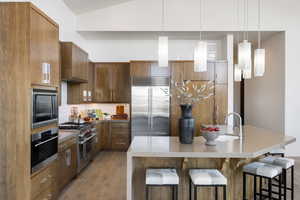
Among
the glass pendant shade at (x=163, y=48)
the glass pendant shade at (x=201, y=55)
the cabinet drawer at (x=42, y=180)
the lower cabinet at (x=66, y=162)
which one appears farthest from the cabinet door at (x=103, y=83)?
the glass pendant shade at (x=201, y=55)

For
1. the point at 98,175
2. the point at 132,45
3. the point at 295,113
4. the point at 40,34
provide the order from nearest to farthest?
the point at 40,34, the point at 98,175, the point at 295,113, the point at 132,45

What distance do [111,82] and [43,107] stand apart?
357 cm

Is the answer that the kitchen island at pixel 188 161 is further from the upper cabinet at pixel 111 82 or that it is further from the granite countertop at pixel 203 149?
the upper cabinet at pixel 111 82

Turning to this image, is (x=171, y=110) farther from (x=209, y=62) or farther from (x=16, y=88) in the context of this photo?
(x=16, y=88)

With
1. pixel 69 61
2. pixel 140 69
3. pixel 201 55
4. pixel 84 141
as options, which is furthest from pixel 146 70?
pixel 201 55

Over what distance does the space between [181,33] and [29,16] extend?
4.03 m

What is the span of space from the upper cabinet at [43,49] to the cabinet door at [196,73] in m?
3.38

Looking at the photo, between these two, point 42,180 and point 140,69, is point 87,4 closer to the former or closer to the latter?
point 140,69

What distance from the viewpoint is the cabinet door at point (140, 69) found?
5.27 m

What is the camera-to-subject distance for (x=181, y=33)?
539 centimetres

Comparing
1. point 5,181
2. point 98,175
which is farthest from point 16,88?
point 98,175

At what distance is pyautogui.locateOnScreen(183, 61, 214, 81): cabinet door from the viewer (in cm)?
525

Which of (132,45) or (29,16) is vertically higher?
(132,45)

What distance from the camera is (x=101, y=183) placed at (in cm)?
356
